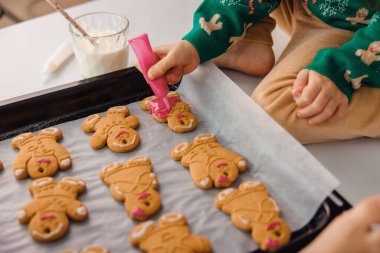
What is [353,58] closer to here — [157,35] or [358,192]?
[358,192]

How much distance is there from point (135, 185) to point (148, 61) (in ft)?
0.87

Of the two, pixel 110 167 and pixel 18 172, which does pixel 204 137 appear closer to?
pixel 110 167

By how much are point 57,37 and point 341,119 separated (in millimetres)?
790

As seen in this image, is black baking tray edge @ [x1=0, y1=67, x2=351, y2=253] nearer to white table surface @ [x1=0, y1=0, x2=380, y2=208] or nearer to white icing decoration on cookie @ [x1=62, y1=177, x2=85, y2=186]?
white table surface @ [x1=0, y1=0, x2=380, y2=208]

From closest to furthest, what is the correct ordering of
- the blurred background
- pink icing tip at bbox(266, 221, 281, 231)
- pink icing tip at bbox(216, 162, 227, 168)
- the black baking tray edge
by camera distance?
1. pink icing tip at bbox(266, 221, 281, 231)
2. pink icing tip at bbox(216, 162, 227, 168)
3. the black baking tray edge
4. the blurred background

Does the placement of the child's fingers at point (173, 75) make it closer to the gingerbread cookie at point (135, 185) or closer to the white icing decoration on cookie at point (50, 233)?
the gingerbread cookie at point (135, 185)

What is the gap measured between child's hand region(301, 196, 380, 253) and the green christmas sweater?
1.15 ft

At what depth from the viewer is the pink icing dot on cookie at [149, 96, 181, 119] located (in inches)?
36.6

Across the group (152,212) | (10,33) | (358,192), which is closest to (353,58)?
(358,192)

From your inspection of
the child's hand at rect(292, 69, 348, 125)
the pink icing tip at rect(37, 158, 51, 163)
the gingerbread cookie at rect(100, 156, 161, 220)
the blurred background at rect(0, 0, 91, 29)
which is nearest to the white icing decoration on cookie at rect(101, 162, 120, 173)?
the gingerbread cookie at rect(100, 156, 161, 220)

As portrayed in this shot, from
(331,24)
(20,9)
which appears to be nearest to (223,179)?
(331,24)

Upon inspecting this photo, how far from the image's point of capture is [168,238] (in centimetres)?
69

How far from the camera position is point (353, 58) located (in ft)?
2.93

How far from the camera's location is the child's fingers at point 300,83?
2.93 ft
